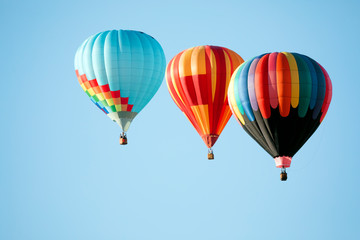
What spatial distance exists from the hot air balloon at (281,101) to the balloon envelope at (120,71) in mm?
6061

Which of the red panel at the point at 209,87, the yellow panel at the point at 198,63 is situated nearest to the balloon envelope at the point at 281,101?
the red panel at the point at 209,87

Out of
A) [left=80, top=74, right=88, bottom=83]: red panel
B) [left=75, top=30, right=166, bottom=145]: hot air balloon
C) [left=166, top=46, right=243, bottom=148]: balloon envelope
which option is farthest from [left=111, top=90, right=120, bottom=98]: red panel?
[left=166, top=46, right=243, bottom=148]: balloon envelope

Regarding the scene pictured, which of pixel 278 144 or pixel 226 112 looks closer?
pixel 278 144

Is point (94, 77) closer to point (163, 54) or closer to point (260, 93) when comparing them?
point (163, 54)

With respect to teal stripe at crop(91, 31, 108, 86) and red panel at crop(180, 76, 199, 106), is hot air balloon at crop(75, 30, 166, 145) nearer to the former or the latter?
teal stripe at crop(91, 31, 108, 86)

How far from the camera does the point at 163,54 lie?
1980 inches

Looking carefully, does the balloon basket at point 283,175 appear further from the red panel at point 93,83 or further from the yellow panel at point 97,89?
the red panel at point 93,83

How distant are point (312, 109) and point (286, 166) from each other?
215 centimetres

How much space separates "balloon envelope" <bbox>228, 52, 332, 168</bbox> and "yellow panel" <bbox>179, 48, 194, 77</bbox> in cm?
411

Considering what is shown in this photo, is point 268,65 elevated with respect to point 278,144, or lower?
elevated

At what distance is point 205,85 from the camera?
157ft

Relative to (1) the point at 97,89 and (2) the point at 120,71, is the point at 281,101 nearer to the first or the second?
(2) the point at 120,71

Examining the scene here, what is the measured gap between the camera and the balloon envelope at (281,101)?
43562mm

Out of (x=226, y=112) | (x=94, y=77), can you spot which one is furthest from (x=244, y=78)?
(x=94, y=77)
